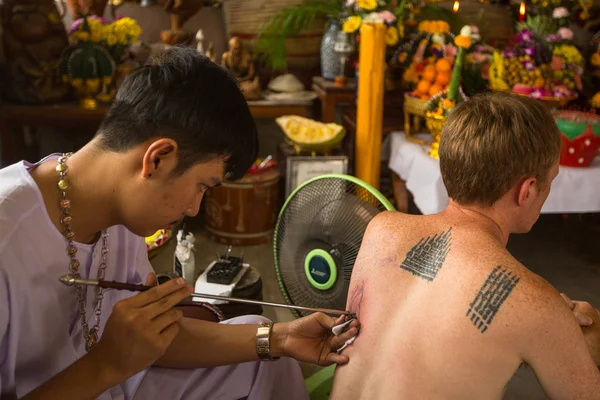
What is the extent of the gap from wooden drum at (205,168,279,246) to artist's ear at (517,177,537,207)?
7.44 ft

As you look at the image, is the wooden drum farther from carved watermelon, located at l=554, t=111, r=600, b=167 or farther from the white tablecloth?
carved watermelon, located at l=554, t=111, r=600, b=167

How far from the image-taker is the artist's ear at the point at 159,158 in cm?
105

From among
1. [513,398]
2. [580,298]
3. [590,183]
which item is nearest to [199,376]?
[513,398]

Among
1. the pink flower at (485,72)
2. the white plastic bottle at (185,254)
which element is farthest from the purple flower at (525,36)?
the white plastic bottle at (185,254)

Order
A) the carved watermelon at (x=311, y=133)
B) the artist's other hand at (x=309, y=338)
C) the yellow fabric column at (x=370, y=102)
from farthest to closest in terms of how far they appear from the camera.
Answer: the carved watermelon at (x=311, y=133), the yellow fabric column at (x=370, y=102), the artist's other hand at (x=309, y=338)

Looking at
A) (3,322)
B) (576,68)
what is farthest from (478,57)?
(3,322)

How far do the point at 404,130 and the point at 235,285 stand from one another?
1703mm

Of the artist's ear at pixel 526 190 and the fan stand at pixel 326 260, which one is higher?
the artist's ear at pixel 526 190

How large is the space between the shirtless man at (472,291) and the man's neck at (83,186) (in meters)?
0.57

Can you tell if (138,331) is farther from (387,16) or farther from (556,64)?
(556,64)

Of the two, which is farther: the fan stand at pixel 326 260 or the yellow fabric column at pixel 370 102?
the yellow fabric column at pixel 370 102

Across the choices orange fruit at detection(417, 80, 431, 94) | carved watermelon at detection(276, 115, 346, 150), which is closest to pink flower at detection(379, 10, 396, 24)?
orange fruit at detection(417, 80, 431, 94)

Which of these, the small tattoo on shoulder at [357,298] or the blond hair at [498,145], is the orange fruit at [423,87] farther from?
the small tattoo on shoulder at [357,298]

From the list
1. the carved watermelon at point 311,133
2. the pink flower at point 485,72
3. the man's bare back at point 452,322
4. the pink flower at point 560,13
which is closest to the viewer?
the man's bare back at point 452,322
